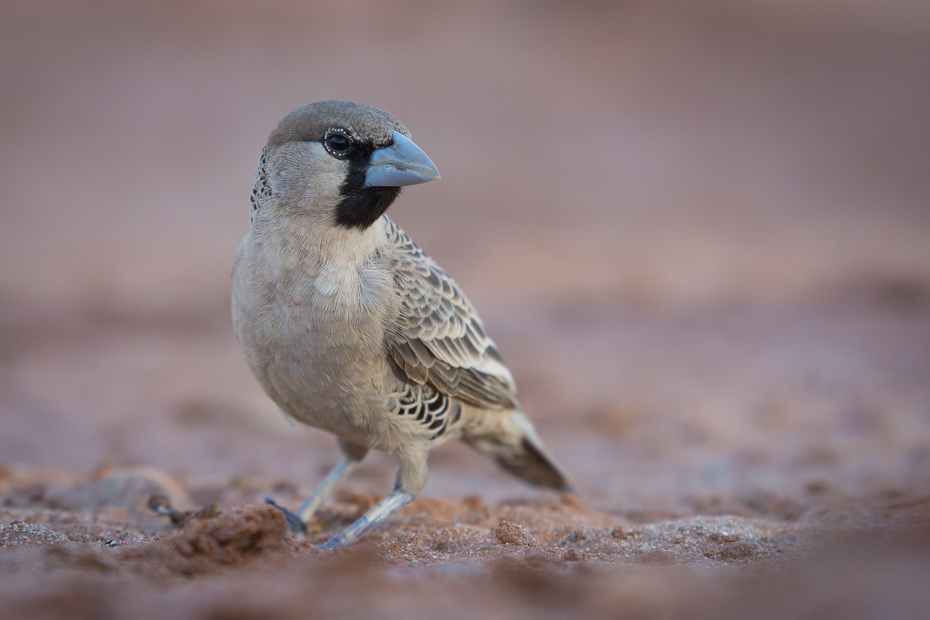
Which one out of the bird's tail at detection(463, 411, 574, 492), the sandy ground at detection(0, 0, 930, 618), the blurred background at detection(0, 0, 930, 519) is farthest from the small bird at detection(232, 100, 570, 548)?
the blurred background at detection(0, 0, 930, 519)

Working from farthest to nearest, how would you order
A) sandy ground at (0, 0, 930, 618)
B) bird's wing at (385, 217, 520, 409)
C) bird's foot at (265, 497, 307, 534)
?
bird's foot at (265, 497, 307, 534), bird's wing at (385, 217, 520, 409), sandy ground at (0, 0, 930, 618)

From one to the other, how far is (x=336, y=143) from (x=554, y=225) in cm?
1154

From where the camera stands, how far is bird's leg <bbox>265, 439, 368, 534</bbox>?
5066 millimetres

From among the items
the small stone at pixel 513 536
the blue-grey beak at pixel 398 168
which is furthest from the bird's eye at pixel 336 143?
the small stone at pixel 513 536

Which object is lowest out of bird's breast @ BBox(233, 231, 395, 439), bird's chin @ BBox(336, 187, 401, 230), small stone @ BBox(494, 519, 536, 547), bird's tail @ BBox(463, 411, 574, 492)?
small stone @ BBox(494, 519, 536, 547)

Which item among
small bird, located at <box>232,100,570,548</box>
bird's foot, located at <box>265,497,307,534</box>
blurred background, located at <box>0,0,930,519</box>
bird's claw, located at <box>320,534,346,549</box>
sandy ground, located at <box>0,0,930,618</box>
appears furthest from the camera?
blurred background, located at <box>0,0,930,519</box>

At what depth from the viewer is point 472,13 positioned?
25.9 meters

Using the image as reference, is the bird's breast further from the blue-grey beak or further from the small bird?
the blue-grey beak

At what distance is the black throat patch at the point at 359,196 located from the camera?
428 cm

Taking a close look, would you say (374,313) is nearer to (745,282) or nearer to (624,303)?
(624,303)

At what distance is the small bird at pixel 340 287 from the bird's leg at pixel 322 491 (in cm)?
64

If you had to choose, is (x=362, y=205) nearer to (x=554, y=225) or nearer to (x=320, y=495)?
(x=320, y=495)

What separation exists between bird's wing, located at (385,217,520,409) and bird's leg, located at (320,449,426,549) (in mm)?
474

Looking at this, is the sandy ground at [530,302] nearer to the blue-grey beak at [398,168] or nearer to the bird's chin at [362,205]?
the bird's chin at [362,205]
